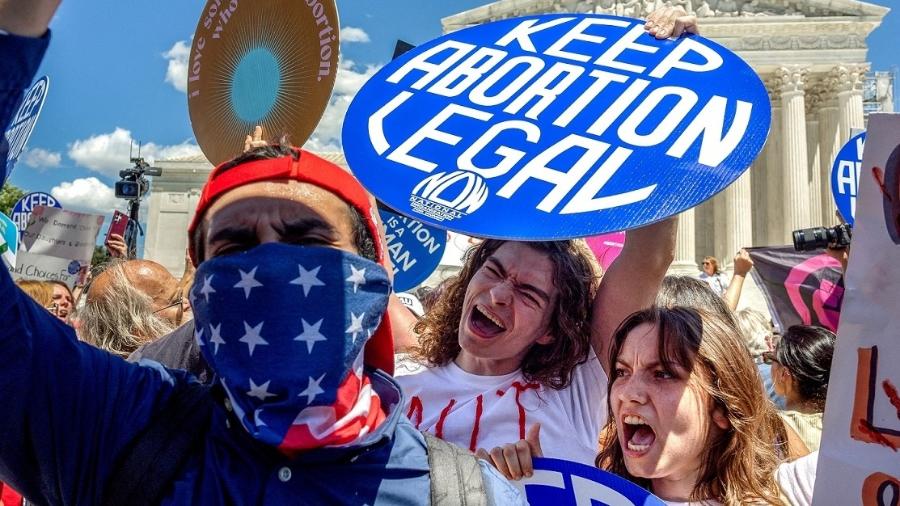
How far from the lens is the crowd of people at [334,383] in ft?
3.67

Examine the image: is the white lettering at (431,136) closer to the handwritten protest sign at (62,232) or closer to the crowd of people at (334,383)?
the crowd of people at (334,383)

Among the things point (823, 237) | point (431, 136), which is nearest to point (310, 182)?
point (431, 136)

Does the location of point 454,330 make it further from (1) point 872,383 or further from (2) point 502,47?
(1) point 872,383

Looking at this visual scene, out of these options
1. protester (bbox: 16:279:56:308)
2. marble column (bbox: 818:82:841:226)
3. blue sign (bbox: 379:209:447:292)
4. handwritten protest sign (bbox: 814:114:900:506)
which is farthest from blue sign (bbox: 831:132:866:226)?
marble column (bbox: 818:82:841:226)

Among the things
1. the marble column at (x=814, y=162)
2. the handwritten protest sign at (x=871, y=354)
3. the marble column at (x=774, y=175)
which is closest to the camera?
the handwritten protest sign at (x=871, y=354)

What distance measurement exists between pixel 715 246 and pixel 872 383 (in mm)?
29943

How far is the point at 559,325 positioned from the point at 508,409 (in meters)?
0.29

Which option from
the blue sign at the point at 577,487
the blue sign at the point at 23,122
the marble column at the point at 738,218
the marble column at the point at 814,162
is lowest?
the blue sign at the point at 577,487

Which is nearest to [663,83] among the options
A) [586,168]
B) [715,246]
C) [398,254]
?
[586,168]

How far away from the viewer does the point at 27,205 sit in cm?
1029

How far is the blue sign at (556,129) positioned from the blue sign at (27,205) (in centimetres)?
909

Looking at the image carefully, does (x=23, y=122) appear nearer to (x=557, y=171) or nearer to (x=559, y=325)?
(x=557, y=171)

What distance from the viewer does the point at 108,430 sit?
1.14 m

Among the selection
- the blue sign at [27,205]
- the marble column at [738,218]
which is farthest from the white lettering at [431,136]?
the marble column at [738,218]
